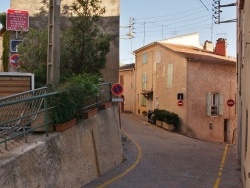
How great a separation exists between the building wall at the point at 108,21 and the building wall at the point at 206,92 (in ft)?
34.7

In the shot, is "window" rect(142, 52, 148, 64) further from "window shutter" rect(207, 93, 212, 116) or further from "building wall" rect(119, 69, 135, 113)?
"window shutter" rect(207, 93, 212, 116)

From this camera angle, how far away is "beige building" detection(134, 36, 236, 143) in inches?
1199

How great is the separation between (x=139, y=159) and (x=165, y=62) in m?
19.5

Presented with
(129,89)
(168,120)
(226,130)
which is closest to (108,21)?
(168,120)

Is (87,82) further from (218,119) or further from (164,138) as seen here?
(218,119)

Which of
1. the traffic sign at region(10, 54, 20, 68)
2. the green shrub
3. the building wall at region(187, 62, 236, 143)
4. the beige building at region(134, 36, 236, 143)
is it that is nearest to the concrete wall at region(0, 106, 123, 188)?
the green shrub

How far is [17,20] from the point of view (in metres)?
18.3

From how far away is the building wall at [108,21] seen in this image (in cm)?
2117

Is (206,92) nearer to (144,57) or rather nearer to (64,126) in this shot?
(144,57)

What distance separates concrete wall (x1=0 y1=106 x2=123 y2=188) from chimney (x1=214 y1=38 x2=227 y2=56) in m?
26.5

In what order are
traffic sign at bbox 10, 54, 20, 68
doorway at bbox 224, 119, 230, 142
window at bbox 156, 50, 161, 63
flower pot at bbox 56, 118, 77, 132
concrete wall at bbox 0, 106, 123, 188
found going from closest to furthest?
concrete wall at bbox 0, 106, 123, 188 → flower pot at bbox 56, 118, 77, 132 → traffic sign at bbox 10, 54, 20, 68 → doorway at bbox 224, 119, 230, 142 → window at bbox 156, 50, 161, 63

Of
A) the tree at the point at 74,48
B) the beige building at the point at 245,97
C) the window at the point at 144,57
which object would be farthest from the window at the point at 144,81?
the beige building at the point at 245,97

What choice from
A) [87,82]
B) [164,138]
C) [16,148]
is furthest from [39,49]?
[164,138]

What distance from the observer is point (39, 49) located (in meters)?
14.9
